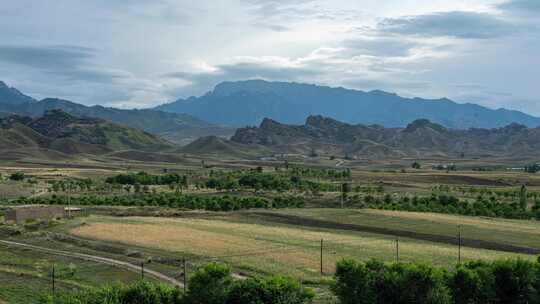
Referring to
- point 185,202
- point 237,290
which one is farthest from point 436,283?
point 185,202

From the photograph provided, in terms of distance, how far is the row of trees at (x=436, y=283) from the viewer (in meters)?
31.9

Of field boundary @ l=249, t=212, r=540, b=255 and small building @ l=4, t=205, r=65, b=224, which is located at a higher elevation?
small building @ l=4, t=205, r=65, b=224

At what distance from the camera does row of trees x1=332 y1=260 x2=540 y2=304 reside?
31.9m

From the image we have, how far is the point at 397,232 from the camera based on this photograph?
73.8 metres

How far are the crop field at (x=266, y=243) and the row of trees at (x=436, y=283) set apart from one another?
1074cm

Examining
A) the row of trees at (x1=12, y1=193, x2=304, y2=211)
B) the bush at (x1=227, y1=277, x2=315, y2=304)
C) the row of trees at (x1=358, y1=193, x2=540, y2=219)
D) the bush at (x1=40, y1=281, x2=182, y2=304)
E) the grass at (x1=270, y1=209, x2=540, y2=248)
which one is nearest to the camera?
the bush at (x1=40, y1=281, x2=182, y2=304)

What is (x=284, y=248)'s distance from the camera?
186ft

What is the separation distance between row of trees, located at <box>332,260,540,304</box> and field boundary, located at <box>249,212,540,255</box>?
2653 centimetres

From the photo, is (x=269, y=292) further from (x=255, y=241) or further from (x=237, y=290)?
(x=255, y=241)

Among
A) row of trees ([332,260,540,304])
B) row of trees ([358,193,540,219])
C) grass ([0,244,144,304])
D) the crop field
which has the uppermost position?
row of trees ([332,260,540,304])

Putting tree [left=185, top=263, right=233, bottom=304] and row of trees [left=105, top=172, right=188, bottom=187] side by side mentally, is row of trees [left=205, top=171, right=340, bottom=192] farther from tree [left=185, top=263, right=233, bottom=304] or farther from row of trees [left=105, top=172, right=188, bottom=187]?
tree [left=185, top=263, right=233, bottom=304]

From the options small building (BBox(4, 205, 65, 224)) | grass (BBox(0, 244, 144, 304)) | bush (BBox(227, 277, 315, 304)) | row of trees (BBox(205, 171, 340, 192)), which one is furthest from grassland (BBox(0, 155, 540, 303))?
row of trees (BBox(205, 171, 340, 192))

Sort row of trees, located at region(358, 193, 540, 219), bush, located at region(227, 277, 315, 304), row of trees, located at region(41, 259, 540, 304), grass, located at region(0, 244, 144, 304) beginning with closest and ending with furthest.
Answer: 1. row of trees, located at region(41, 259, 540, 304)
2. bush, located at region(227, 277, 315, 304)
3. grass, located at region(0, 244, 144, 304)
4. row of trees, located at region(358, 193, 540, 219)

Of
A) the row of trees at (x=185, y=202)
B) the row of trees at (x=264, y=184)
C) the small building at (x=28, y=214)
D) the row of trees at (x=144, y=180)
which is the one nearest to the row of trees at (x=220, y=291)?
the small building at (x=28, y=214)
